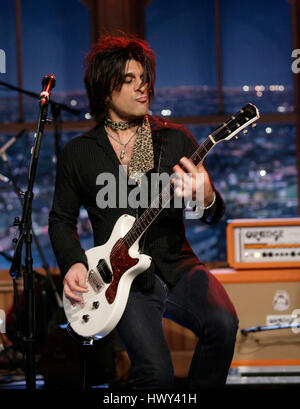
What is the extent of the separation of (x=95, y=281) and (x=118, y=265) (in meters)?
0.15

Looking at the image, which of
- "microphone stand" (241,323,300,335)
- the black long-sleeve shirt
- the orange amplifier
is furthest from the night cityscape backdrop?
the black long-sleeve shirt

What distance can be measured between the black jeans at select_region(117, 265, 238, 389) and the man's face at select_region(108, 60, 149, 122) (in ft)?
2.71

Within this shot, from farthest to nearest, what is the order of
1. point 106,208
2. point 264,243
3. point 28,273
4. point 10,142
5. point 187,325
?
point 10,142 < point 264,243 < point 106,208 < point 28,273 < point 187,325

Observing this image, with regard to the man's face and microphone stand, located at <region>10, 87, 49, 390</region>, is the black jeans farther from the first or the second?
the man's face

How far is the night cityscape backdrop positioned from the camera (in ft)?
13.6

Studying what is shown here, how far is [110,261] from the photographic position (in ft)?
7.32

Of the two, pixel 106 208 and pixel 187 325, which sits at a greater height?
pixel 106 208

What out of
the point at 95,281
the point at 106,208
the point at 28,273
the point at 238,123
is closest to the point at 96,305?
the point at 95,281

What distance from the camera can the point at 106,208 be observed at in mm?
2426

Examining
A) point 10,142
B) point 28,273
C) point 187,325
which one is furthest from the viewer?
point 10,142

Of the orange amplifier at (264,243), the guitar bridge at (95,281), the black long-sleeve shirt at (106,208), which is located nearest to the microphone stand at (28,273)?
the black long-sleeve shirt at (106,208)

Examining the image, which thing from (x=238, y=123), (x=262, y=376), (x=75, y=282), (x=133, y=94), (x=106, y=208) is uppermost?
(x=133, y=94)

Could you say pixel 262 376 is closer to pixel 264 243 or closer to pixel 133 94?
pixel 264 243

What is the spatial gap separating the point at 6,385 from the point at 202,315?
196 cm
